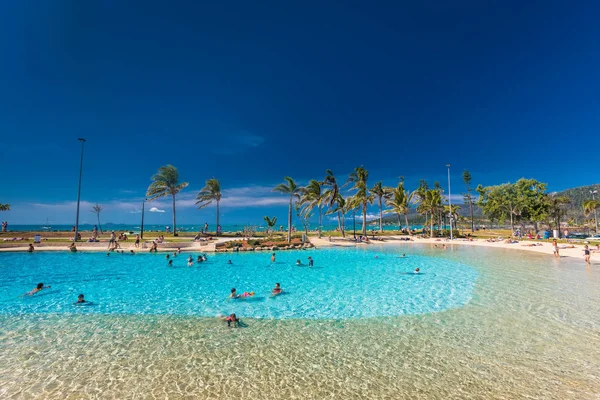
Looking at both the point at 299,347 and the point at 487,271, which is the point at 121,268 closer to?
the point at 299,347

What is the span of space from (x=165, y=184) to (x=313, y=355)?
50.6 meters

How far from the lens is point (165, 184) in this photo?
166 ft

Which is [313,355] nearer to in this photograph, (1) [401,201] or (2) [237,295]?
(2) [237,295]

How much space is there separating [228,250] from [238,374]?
28.9 meters

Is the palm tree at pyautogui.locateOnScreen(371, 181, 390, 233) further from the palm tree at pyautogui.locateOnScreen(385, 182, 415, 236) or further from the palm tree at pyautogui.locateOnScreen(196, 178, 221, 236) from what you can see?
the palm tree at pyautogui.locateOnScreen(196, 178, 221, 236)

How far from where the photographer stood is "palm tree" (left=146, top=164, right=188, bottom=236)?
164 ft

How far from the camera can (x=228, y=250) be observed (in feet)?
113

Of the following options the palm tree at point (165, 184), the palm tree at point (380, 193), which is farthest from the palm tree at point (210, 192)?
the palm tree at point (380, 193)

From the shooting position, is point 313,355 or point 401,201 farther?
point 401,201

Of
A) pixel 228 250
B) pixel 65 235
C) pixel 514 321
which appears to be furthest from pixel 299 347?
pixel 65 235

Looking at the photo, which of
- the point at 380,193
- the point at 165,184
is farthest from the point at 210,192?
the point at 380,193

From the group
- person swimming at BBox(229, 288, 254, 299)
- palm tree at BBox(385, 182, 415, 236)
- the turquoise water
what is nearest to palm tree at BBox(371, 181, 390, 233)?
palm tree at BBox(385, 182, 415, 236)

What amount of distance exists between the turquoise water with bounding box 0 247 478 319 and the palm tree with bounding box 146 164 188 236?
919 inches

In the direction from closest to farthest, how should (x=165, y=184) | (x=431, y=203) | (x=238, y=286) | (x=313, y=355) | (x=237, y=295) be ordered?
(x=313, y=355)
(x=237, y=295)
(x=238, y=286)
(x=165, y=184)
(x=431, y=203)
